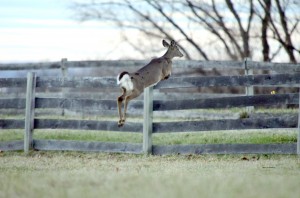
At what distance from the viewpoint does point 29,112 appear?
46.0 feet

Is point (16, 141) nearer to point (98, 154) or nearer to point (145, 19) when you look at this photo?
point (98, 154)

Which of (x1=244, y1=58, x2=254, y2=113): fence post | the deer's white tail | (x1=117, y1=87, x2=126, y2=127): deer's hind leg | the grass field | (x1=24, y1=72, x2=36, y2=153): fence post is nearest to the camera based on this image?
the grass field

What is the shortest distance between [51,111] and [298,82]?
881 centimetres

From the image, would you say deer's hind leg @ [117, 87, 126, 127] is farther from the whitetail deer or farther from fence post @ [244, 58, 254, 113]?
fence post @ [244, 58, 254, 113]

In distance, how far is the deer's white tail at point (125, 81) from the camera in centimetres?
1208

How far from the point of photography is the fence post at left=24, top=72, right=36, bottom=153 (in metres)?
13.9

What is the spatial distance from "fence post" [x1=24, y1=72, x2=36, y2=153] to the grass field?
0.31m

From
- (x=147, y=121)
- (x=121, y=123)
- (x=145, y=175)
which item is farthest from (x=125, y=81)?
(x=145, y=175)

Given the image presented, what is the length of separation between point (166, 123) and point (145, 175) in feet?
12.1

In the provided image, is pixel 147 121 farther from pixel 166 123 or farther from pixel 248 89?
pixel 248 89

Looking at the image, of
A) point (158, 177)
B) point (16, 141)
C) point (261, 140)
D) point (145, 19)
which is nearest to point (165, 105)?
point (261, 140)

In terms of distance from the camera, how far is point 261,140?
13766 mm

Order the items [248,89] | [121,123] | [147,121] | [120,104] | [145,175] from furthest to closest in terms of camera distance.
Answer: [248,89] < [147,121] < [121,123] < [120,104] < [145,175]

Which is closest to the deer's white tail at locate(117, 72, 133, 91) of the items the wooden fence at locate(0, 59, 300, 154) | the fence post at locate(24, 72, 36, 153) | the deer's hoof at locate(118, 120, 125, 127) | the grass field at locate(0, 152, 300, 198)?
the deer's hoof at locate(118, 120, 125, 127)
